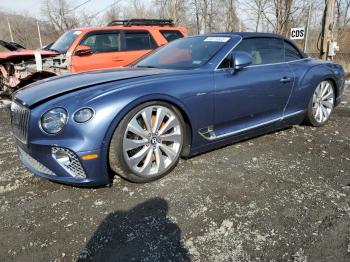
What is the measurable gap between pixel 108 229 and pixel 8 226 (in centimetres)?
77

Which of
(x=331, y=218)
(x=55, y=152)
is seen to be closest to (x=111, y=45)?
(x=55, y=152)

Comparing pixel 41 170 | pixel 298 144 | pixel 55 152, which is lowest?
pixel 298 144

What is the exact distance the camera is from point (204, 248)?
2.14 m

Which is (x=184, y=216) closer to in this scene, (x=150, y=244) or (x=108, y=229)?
(x=150, y=244)

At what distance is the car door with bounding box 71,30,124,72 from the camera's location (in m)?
6.55

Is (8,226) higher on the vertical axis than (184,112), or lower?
lower

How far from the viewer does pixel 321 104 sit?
15.6 feet

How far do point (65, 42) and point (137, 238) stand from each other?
19.1 feet

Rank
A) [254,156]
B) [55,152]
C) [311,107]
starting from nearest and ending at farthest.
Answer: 1. [55,152]
2. [254,156]
3. [311,107]

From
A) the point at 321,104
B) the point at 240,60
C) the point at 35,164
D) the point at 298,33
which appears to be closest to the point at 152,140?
the point at 35,164

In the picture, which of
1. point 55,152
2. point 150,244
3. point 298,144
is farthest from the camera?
point 298,144

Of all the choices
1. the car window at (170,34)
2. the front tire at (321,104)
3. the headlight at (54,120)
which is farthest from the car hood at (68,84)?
the car window at (170,34)

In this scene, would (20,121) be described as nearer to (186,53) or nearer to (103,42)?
(186,53)

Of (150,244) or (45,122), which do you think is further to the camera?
(45,122)
